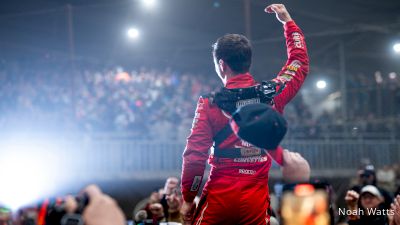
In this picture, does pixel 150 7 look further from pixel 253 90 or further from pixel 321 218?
pixel 321 218

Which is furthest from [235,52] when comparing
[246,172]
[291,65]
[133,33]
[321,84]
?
[321,84]

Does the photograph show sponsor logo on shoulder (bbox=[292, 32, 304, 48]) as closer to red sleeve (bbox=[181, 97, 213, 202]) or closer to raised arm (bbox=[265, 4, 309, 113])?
raised arm (bbox=[265, 4, 309, 113])

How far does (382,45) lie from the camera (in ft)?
66.7

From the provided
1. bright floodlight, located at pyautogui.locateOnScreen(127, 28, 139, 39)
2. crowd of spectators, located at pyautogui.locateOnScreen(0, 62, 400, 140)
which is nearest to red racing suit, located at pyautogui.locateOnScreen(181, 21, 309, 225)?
crowd of spectators, located at pyautogui.locateOnScreen(0, 62, 400, 140)

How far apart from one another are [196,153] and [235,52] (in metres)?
0.69

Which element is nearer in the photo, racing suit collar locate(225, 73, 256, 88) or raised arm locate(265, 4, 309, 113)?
racing suit collar locate(225, 73, 256, 88)

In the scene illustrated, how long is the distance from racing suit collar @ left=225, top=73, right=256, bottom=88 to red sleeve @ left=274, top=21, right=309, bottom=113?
0.23 m

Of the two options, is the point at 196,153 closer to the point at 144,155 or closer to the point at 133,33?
the point at 144,155

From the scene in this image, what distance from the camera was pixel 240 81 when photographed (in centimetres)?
364

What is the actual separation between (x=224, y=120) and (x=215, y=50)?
48 cm

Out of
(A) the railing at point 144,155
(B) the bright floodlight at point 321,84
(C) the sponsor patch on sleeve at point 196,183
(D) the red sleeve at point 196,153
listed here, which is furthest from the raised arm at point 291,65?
(B) the bright floodlight at point 321,84

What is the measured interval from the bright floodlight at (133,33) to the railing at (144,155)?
5215mm

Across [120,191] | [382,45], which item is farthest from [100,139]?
[382,45]

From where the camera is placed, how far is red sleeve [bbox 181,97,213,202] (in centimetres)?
348
